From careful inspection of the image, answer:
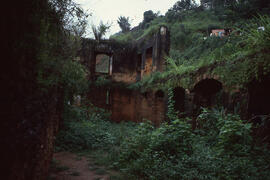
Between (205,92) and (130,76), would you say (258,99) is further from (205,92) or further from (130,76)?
(130,76)

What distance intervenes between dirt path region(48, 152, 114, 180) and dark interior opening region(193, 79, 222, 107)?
4200 millimetres

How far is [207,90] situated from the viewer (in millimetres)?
7070

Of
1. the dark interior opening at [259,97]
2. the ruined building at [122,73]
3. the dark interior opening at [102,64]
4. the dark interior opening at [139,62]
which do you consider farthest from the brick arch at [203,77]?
the dark interior opening at [102,64]

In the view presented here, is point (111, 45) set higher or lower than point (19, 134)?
higher

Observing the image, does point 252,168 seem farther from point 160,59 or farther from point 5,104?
point 160,59

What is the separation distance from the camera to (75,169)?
13.7 ft

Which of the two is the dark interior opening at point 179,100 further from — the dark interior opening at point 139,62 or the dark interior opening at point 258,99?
the dark interior opening at point 139,62

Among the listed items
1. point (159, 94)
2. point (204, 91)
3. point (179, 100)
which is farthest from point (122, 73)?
point (204, 91)

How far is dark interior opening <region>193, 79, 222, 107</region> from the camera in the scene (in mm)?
6840

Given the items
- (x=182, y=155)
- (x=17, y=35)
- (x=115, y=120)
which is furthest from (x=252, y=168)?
(x=115, y=120)

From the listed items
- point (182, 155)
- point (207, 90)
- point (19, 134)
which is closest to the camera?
point (19, 134)

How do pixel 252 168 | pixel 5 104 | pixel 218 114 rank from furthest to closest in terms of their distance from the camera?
pixel 218 114, pixel 252 168, pixel 5 104

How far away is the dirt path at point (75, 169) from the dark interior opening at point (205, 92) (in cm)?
420

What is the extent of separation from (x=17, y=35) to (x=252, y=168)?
148 inches
